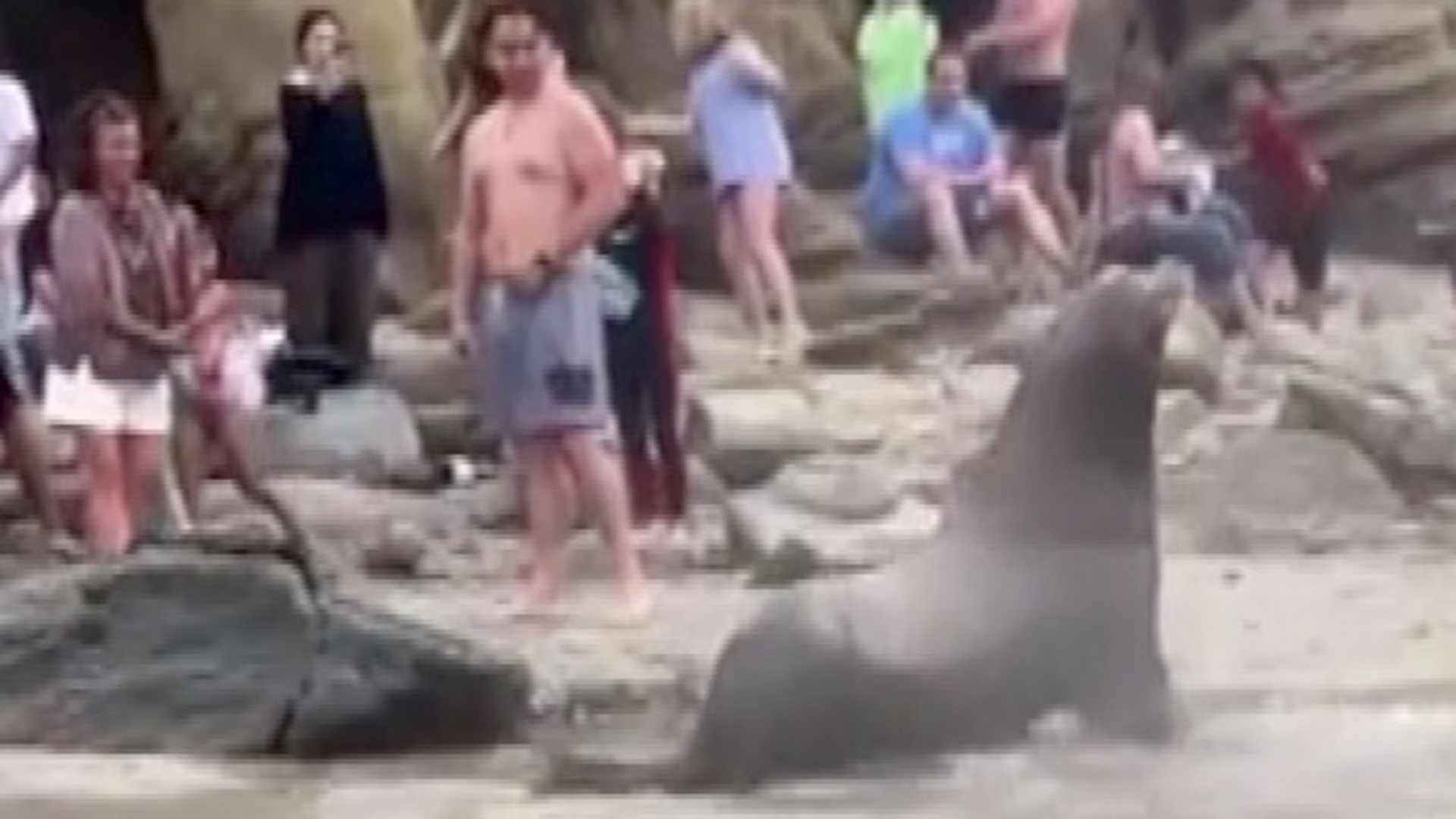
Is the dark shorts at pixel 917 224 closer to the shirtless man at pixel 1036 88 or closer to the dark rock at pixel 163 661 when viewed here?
the shirtless man at pixel 1036 88

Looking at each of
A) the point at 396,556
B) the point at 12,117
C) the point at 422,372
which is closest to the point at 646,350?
the point at 396,556

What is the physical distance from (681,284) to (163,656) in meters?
11.4

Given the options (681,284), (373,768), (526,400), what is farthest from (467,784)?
(681,284)

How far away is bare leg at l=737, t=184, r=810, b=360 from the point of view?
18.5 metres

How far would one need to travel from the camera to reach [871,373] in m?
19.4

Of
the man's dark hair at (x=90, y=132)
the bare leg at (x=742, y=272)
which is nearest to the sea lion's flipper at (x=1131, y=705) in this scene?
the man's dark hair at (x=90, y=132)

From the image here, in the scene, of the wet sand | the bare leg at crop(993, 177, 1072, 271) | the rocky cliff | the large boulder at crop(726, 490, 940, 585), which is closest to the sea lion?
the wet sand

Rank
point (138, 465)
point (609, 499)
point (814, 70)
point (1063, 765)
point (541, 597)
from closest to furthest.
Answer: point (1063, 765) < point (609, 499) < point (541, 597) < point (138, 465) < point (814, 70)

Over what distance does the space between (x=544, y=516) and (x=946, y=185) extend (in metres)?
8.54

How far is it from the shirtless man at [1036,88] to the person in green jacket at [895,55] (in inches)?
13.2

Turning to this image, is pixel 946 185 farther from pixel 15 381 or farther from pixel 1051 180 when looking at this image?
pixel 15 381

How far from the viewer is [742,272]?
18.9 m

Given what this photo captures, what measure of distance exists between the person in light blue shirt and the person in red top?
1574 millimetres

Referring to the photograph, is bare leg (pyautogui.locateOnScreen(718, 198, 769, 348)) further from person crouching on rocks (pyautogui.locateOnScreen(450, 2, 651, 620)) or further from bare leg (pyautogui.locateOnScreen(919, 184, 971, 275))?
person crouching on rocks (pyautogui.locateOnScreen(450, 2, 651, 620))
